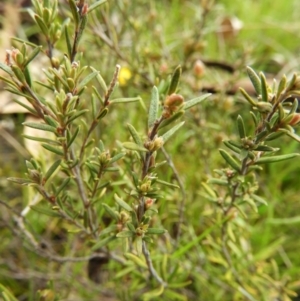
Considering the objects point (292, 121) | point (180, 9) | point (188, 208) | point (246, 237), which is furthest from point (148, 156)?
point (180, 9)

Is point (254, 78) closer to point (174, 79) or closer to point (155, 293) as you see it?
point (174, 79)

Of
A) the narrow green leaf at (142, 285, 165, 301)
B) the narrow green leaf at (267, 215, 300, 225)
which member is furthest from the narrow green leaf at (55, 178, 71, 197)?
the narrow green leaf at (267, 215, 300, 225)

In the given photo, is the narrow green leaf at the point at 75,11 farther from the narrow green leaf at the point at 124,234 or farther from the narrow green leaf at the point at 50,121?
the narrow green leaf at the point at 124,234

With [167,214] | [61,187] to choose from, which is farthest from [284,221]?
[61,187]

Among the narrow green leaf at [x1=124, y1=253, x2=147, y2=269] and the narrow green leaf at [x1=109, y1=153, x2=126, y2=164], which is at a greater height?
the narrow green leaf at [x1=109, y1=153, x2=126, y2=164]

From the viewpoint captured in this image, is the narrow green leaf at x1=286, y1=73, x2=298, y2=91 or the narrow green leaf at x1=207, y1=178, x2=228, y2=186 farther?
the narrow green leaf at x1=207, y1=178, x2=228, y2=186

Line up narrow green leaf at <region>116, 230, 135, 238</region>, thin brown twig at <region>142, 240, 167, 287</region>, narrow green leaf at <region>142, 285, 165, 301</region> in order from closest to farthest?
narrow green leaf at <region>116, 230, 135, 238</region> → thin brown twig at <region>142, 240, 167, 287</region> → narrow green leaf at <region>142, 285, 165, 301</region>

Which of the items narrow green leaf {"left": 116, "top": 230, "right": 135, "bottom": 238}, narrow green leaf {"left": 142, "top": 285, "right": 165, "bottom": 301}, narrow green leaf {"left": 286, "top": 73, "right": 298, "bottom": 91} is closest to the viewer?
narrow green leaf {"left": 286, "top": 73, "right": 298, "bottom": 91}

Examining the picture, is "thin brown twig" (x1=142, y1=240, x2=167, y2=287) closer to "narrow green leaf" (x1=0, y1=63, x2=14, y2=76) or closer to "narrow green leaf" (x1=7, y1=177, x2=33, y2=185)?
"narrow green leaf" (x1=7, y1=177, x2=33, y2=185)
